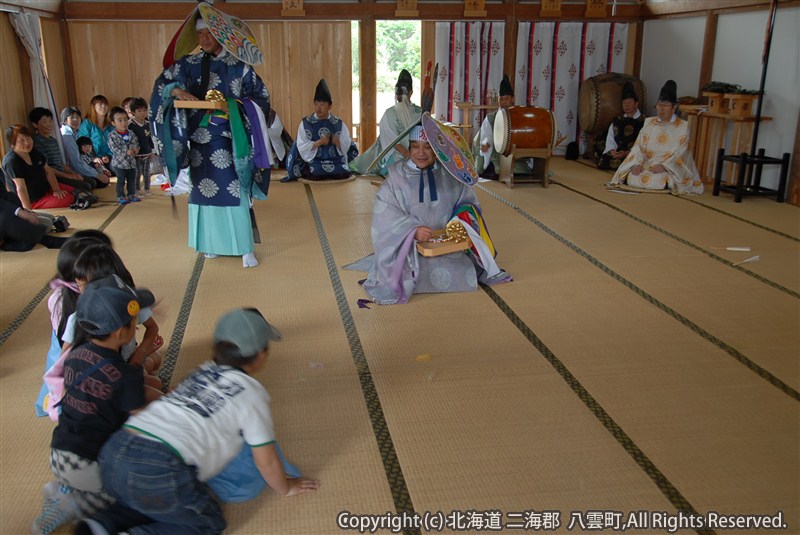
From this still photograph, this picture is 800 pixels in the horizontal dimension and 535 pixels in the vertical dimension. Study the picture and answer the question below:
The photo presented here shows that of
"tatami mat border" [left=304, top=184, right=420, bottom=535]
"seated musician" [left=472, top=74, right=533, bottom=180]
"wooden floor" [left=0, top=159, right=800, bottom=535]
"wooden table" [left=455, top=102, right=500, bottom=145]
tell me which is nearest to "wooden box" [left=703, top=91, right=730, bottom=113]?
"seated musician" [left=472, top=74, right=533, bottom=180]

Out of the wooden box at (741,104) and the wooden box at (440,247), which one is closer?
the wooden box at (440,247)

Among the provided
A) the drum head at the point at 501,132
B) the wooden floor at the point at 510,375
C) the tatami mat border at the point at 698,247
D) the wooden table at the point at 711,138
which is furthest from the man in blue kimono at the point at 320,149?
the wooden table at the point at 711,138

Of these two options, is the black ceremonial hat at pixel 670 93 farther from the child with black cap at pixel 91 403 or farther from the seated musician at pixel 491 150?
the child with black cap at pixel 91 403

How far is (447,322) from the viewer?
3.59 m

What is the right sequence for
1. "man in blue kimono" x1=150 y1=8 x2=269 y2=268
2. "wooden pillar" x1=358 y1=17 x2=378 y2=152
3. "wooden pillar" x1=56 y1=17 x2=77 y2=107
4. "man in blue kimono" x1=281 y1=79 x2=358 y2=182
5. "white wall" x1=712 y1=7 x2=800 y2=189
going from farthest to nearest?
"wooden pillar" x1=358 y1=17 x2=378 y2=152
"wooden pillar" x1=56 y1=17 x2=77 y2=107
"man in blue kimono" x1=281 y1=79 x2=358 y2=182
"white wall" x1=712 y1=7 x2=800 y2=189
"man in blue kimono" x1=150 y1=8 x2=269 y2=268

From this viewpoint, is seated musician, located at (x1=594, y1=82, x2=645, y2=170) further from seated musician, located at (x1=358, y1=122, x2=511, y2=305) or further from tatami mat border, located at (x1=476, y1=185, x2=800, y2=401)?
seated musician, located at (x1=358, y1=122, x2=511, y2=305)

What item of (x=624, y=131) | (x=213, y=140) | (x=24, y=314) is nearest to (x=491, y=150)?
(x=624, y=131)

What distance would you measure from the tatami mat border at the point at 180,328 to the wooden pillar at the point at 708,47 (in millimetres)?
6144

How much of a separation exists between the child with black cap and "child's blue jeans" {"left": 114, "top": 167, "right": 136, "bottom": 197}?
4517 mm

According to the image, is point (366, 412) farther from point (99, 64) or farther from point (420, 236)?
point (99, 64)

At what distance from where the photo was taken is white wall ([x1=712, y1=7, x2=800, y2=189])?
653 centimetres

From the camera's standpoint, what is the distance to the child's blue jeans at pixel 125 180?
6.22 metres

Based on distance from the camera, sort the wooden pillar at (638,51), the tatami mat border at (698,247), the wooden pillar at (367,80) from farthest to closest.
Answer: the wooden pillar at (638,51) < the wooden pillar at (367,80) < the tatami mat border at (698,247)

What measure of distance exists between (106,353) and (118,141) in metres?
4.71
